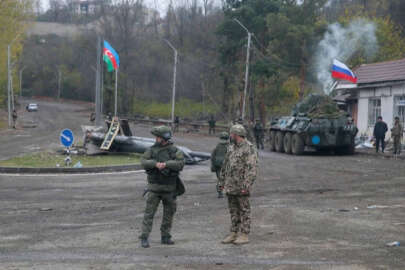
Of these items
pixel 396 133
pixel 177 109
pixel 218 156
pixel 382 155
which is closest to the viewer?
pixel 218 156

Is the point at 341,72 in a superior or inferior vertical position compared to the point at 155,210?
superior

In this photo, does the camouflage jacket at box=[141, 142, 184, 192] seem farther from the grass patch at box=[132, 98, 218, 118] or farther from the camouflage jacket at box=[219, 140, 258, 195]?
the grass patch at box=[132, 98, 218, 118]

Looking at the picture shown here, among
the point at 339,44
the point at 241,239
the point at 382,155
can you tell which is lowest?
the point at 241,239

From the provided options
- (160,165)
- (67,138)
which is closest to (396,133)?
(67,138)

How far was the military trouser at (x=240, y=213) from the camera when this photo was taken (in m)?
8.10

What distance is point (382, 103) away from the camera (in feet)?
101

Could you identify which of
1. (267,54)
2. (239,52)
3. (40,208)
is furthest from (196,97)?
(40,208)

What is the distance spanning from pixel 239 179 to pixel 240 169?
0.46ft

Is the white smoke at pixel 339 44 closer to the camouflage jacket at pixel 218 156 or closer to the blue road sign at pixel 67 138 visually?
the blue road sign at pixel 67 138

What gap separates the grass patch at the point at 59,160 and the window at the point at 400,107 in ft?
45.9

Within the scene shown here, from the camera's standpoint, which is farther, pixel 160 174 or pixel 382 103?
pixel 382 103

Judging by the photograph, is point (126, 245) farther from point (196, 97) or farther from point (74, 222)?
point (196, 97)

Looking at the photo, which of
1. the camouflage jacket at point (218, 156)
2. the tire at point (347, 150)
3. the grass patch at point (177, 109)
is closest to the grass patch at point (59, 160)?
the camouflage jacket at point (218, 156)

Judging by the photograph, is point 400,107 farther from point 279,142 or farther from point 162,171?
point 162,171
